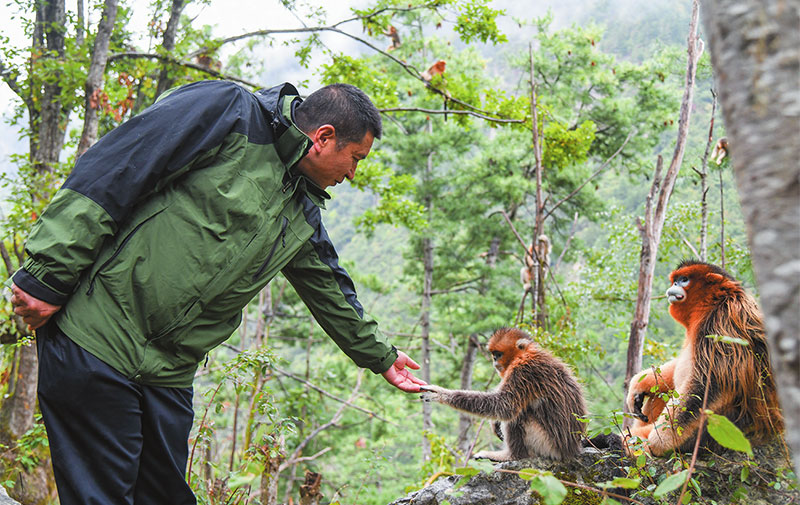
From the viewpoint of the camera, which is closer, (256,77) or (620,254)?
(620,254)

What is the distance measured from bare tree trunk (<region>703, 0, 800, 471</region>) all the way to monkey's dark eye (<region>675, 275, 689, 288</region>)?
2.48m

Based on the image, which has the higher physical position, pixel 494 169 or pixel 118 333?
pixel 494 169

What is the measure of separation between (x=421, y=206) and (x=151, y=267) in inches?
298

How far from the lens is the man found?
5.98 ft

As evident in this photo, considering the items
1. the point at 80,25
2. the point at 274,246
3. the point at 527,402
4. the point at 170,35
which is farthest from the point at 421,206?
the point at 274,246

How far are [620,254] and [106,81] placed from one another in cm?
806

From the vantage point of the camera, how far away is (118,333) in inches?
74.0

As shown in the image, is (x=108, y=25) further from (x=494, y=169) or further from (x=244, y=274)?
(x=494, y=169)

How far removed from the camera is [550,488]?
1.33 metres

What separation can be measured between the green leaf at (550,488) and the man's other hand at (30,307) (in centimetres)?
152

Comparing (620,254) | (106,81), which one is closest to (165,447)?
(106,81)

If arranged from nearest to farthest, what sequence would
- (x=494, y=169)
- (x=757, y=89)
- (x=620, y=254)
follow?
(x=757, y=89) → (x=620, y=254) → (x=494, y=169)

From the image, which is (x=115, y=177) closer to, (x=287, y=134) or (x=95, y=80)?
(x=287, y=134)

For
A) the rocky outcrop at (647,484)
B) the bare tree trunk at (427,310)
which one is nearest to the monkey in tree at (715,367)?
the rocky outcrop at (647,484)
